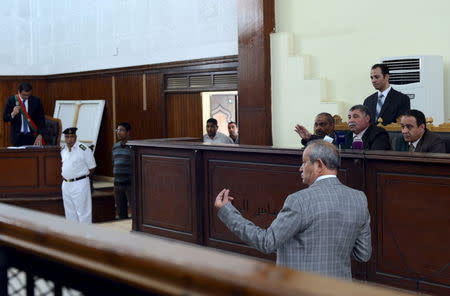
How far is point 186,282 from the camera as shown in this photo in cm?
92

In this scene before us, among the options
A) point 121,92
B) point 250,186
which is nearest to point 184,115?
point 121,92

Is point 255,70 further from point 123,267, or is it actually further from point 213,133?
point 123,267

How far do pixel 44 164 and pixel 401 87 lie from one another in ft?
17.2

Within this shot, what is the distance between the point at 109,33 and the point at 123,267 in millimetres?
12049

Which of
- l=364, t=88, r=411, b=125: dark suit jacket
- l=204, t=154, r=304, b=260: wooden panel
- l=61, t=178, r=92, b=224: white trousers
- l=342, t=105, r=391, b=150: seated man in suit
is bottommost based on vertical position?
l=61, t=178, r=92, b=224: white trousers

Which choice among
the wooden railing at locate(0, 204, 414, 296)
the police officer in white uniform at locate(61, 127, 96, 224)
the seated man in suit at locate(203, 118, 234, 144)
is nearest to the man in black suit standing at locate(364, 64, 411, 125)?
the seated man in suit at locate(203, 118, 234, 144)

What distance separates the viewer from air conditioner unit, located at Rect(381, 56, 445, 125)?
7418 millimetres

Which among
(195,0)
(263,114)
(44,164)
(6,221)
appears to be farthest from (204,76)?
(6,221)

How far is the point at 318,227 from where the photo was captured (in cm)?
298

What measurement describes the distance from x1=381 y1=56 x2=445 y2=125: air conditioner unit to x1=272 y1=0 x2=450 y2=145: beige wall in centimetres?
15

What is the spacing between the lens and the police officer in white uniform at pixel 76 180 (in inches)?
366

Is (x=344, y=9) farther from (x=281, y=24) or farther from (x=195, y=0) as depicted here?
(x=195, y=0)

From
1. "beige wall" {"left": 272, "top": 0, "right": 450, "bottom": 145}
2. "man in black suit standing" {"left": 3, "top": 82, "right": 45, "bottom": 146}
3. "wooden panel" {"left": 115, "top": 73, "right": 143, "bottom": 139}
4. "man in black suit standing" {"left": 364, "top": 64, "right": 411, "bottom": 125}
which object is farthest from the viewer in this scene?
"wooden panel" {"left": 115, "top": 73, "right": 143, "bottom": 139}

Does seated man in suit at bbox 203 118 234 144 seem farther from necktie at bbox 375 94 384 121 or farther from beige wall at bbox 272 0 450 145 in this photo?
necktie at bbox 375 94 384 121
